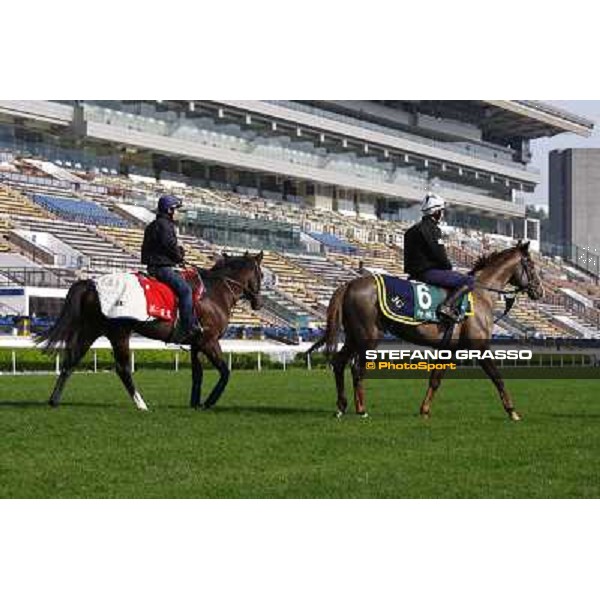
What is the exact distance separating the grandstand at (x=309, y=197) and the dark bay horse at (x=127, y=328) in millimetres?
2910

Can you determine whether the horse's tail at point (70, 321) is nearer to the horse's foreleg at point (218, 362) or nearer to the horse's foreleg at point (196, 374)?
the horse's foreleg at point (196, 374)

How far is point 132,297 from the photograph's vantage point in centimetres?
1153

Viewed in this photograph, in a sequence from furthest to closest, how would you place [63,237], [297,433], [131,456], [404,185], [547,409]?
[63,237], [404,185], [547,409], [297,433], [131,456]

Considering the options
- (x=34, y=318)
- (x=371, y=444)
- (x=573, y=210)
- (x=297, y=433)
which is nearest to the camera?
(x=371, y=444)

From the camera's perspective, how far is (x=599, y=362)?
48.4 feet

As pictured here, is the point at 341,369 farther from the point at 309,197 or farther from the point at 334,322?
the point at 309,197

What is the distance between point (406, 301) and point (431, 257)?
52 centimetres

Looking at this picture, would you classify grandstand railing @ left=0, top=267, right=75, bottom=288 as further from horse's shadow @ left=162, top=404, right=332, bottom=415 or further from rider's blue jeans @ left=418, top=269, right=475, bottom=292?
rider's blue jeans @ left=418, top=269, right=475, bottom=292

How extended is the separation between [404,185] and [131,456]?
1172 cm

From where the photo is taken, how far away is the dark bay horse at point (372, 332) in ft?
37.0

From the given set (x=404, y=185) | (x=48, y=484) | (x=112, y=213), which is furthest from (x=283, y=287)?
(x=48, y=484)

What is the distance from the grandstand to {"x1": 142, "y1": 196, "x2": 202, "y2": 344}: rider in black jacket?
134 inches

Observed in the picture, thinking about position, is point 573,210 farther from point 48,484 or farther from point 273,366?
point 273,366

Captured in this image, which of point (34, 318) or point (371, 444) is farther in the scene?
point (34, 318)
